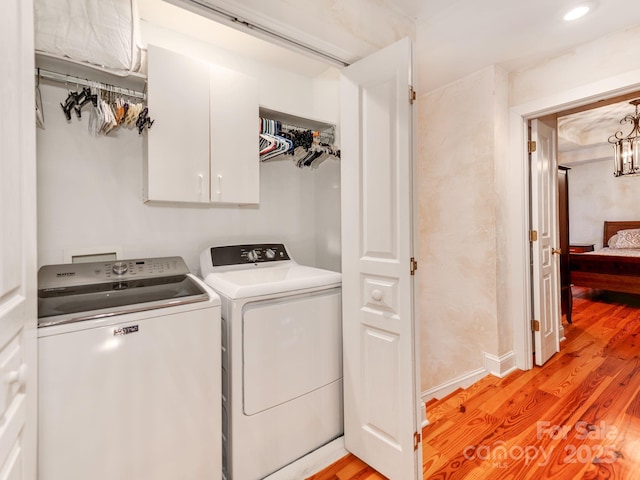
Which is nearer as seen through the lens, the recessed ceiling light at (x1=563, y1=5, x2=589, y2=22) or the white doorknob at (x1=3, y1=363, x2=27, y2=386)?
the white doorknob at (x1=3, y1=363, x2=27, y2=386)

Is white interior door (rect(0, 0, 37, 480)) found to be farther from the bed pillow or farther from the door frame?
the bed pillow

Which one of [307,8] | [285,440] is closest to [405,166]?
[307,8]

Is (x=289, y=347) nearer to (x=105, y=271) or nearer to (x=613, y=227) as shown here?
(x=105, y=271)

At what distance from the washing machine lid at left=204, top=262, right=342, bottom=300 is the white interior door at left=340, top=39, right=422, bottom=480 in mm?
144

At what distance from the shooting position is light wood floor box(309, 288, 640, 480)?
1.60m

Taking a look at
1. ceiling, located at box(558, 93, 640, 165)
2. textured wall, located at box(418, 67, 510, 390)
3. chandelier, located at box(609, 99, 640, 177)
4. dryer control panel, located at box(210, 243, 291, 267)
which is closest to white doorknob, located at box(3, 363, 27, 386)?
dryer control panel, located at box(210, 243, 291, 267)

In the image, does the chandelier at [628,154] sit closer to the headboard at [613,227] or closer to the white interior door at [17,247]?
the headboard at [613,227]

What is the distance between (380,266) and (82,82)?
1763 millimetres

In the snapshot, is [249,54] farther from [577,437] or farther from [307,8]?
[577,437]

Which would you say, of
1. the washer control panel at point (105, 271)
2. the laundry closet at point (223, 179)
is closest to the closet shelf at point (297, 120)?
the laundry closet at point (223, 179)

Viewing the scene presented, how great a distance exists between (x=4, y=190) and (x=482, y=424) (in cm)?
243

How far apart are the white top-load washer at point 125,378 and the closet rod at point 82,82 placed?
0.92 meters

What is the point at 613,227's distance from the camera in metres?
6.20

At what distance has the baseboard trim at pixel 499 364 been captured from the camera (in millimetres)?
2510
